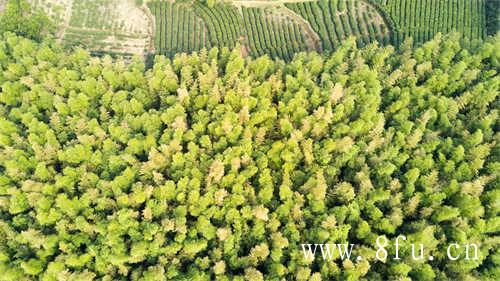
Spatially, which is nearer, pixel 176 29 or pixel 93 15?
pixel 176 29

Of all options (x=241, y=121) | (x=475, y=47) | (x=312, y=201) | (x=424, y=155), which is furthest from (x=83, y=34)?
(x=475, y=47)

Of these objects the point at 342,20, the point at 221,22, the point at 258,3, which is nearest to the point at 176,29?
the point at 221,22

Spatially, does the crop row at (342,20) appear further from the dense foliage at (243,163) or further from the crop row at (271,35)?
the dense foliage at (243,163)

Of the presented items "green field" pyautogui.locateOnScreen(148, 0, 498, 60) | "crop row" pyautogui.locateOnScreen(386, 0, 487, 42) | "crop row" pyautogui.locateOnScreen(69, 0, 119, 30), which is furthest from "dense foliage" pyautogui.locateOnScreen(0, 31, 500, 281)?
"crop row" pyautogui.locateOnScreen(69, 0, 119, 30)

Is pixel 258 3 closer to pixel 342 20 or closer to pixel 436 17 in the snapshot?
pixel 342 20

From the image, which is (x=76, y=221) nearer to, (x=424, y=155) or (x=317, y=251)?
(x=317, y=251)
